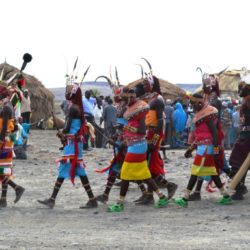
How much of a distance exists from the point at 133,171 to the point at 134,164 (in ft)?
0.31

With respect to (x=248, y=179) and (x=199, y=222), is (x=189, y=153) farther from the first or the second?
(x=248, y=179)

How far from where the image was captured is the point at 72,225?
9.38 metres

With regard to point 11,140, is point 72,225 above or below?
below

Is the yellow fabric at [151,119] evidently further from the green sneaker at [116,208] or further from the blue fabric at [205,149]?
the green sneaker at [116,208]

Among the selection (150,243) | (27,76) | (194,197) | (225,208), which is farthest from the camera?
(27,76)

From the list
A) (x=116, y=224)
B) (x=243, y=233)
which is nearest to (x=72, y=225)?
(x=116, y=224)

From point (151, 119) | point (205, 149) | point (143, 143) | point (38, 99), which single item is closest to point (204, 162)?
point (205, 149)

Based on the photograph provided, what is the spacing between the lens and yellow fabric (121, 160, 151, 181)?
1026cm

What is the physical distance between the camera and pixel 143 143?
10.3 m

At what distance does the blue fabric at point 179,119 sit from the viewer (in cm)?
2328

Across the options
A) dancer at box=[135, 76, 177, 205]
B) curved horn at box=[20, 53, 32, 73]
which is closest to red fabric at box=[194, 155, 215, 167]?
dancer at box=[135, 76, 177, 205]

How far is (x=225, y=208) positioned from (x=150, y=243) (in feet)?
8.80

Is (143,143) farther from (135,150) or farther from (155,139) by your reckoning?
(155,139)

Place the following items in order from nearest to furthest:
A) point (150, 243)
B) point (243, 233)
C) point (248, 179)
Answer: point (150, 243)
point (243, 233)
point (248, 179)
